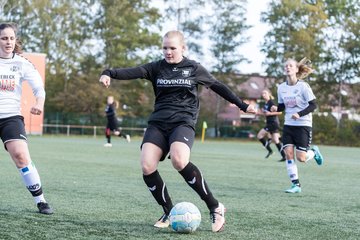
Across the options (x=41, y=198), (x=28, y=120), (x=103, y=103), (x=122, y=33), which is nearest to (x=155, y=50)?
(x=122, y=33)

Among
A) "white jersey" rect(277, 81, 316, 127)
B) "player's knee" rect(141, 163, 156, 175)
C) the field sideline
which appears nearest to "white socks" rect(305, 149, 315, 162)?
the field sideline

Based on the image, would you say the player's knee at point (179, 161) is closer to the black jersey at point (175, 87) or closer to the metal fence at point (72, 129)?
the black jersey at point (175, 87)

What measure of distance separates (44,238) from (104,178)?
6049 millimetres

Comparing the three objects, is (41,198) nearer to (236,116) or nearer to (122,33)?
(122,33)

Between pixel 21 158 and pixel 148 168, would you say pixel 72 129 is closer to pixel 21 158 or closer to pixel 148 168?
pixel 21 158

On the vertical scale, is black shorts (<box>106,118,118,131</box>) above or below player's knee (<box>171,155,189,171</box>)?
below

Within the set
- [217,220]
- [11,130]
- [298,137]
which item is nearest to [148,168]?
[217,220]

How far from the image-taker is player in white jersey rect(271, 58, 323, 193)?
9711 mm

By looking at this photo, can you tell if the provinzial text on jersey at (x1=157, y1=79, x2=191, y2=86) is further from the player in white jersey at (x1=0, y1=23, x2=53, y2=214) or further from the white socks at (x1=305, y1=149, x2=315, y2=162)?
the white socks at (x1=305, y1=149, x2=315, y2=162)

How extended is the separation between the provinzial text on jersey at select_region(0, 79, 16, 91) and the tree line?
4301 centimetres

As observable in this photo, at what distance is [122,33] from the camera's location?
173 feet

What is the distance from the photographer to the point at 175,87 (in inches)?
236

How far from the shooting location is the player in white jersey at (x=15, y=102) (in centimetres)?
638

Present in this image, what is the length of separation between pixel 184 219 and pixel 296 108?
4983mm
